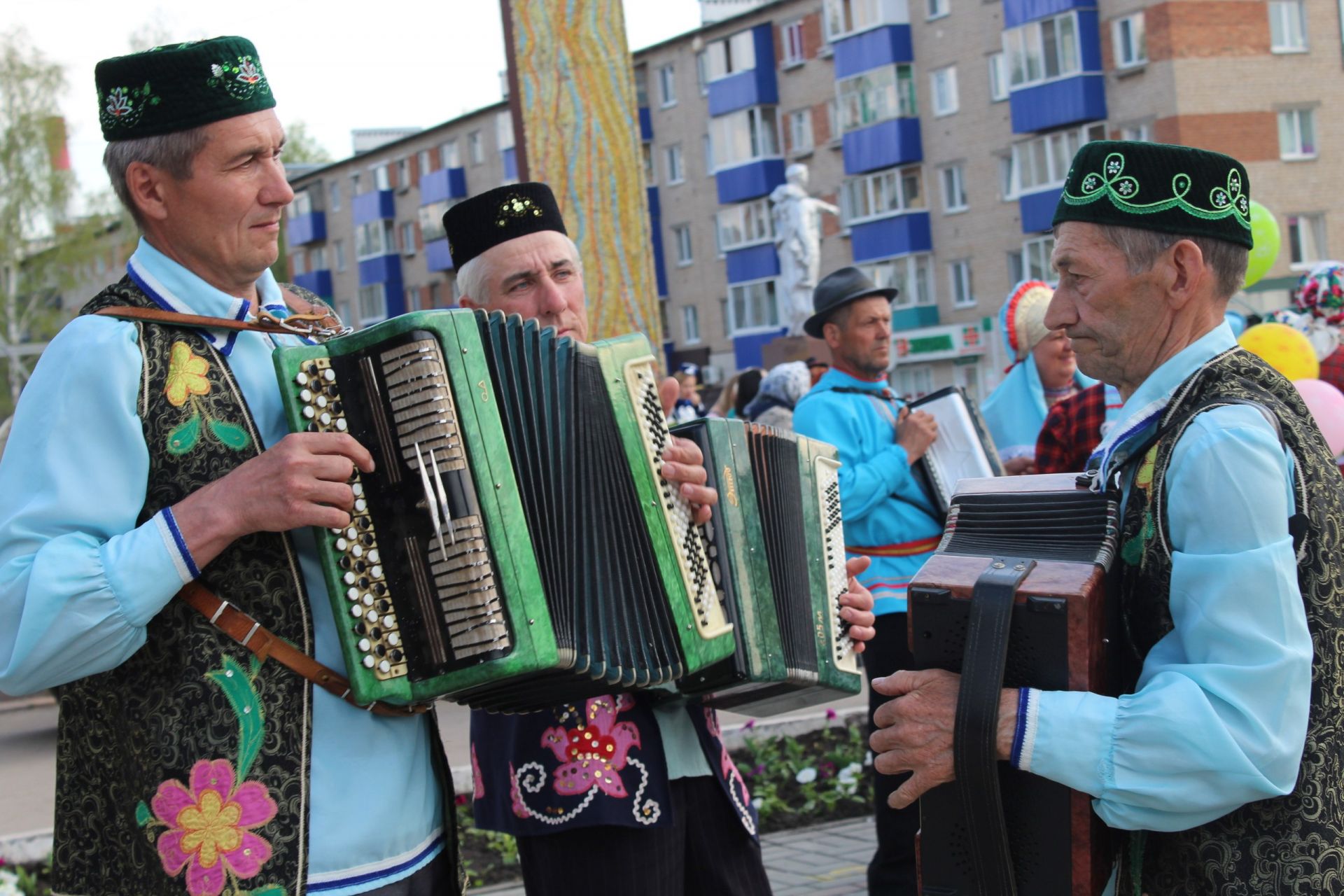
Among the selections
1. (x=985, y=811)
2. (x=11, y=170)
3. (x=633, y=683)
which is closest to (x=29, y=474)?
(x=633, y=683)

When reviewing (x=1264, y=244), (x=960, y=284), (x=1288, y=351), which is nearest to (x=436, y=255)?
(x=960, y=284)

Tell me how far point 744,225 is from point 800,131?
347 cm

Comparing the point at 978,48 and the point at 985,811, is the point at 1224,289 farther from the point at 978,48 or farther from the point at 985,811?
the point at 978,48

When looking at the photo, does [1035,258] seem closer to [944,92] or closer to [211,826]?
[944,92]

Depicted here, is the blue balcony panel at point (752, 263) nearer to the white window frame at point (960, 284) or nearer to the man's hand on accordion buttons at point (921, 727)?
the white window frame at point (960, 284)

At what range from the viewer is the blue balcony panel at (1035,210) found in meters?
32.5

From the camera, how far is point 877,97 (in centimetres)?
3659

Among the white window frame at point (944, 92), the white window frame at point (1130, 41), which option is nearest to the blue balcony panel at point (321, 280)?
the white window frame at point (944, 92)

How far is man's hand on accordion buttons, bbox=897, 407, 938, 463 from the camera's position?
5090 millimetres

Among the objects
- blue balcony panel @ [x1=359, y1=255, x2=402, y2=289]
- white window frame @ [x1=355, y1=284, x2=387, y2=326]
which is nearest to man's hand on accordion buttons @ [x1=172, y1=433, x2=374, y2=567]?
white window frame @ [x1=355, y1=284, x2=387, y2=326]

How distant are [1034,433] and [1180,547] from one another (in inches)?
162

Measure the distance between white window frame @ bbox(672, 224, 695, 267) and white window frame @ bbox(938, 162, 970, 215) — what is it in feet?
33.3

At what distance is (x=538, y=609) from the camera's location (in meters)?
2.24

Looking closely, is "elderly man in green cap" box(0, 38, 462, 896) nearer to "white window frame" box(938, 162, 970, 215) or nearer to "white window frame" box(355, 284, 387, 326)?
"white window frame" box(938, 162, 970, 215)
